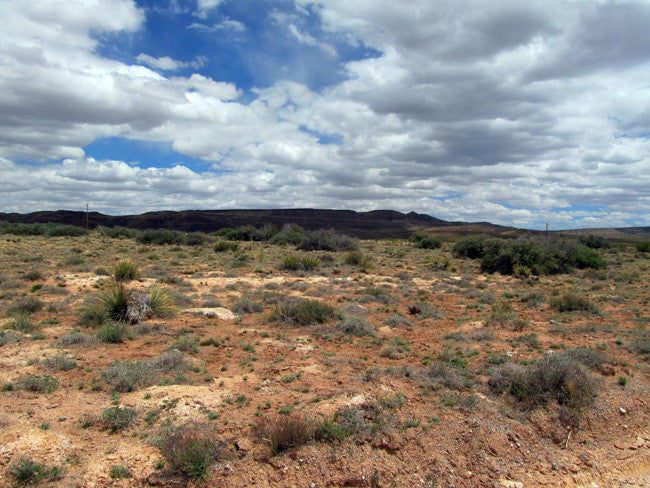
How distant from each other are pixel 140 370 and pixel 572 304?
13051 mm

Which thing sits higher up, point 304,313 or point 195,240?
point 195,240

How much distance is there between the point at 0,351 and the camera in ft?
25.2

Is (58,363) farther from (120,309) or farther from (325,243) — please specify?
(325,243)

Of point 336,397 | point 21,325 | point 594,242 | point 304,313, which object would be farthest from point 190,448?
point 594,242

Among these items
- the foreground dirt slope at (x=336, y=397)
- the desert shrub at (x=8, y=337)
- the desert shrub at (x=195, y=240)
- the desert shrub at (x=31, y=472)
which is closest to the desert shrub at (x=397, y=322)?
the foreground dirt slope at (x=336, y=397)

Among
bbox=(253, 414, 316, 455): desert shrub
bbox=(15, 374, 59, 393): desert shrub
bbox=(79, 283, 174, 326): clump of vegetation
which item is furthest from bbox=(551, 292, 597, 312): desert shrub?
bbox=(15, 374, 59, 393): desert shrub

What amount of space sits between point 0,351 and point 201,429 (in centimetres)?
519

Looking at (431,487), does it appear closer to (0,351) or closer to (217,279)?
(0,351)

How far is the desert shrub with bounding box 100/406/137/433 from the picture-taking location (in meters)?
5.29

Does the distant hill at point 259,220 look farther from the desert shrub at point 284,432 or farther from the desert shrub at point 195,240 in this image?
the desert shrub at point 284,432

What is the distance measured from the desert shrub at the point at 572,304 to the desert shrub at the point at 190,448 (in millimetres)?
12331

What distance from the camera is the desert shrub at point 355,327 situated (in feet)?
33.1

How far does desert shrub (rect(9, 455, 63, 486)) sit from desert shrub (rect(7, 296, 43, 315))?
778cm

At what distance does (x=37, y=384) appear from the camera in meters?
Result: 6.27
